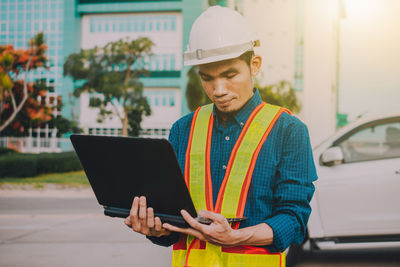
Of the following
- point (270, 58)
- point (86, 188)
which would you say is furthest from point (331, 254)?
point (270, 58)

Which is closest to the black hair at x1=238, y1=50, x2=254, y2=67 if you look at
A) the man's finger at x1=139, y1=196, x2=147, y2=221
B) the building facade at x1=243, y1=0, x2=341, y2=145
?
the man's finger at x1=139, y1=196, x2=147, y2=221

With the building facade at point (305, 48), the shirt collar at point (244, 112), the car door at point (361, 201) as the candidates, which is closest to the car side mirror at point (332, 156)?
the car door at point (361, 201)

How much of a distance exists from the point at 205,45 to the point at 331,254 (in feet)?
17.5

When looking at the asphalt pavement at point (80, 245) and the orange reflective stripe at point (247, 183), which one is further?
the asphalt pavement at point (80, 245)

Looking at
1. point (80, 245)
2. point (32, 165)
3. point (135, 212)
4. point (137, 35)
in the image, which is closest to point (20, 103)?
point (32, 165)

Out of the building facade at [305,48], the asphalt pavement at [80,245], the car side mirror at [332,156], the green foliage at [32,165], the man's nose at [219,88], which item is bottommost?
the green foliage at [32,165]

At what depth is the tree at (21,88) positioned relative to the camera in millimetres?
26848

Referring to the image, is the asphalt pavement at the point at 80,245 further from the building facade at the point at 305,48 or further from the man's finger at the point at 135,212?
the building facade at the point at 305,48

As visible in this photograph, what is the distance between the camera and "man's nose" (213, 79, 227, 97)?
158 cm

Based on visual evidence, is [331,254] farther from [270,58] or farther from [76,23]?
[270,58]

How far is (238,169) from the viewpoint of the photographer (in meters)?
1.52

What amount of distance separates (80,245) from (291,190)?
230 inches

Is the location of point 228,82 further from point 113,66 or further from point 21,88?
point 113,66

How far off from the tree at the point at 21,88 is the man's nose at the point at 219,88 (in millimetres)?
25286
